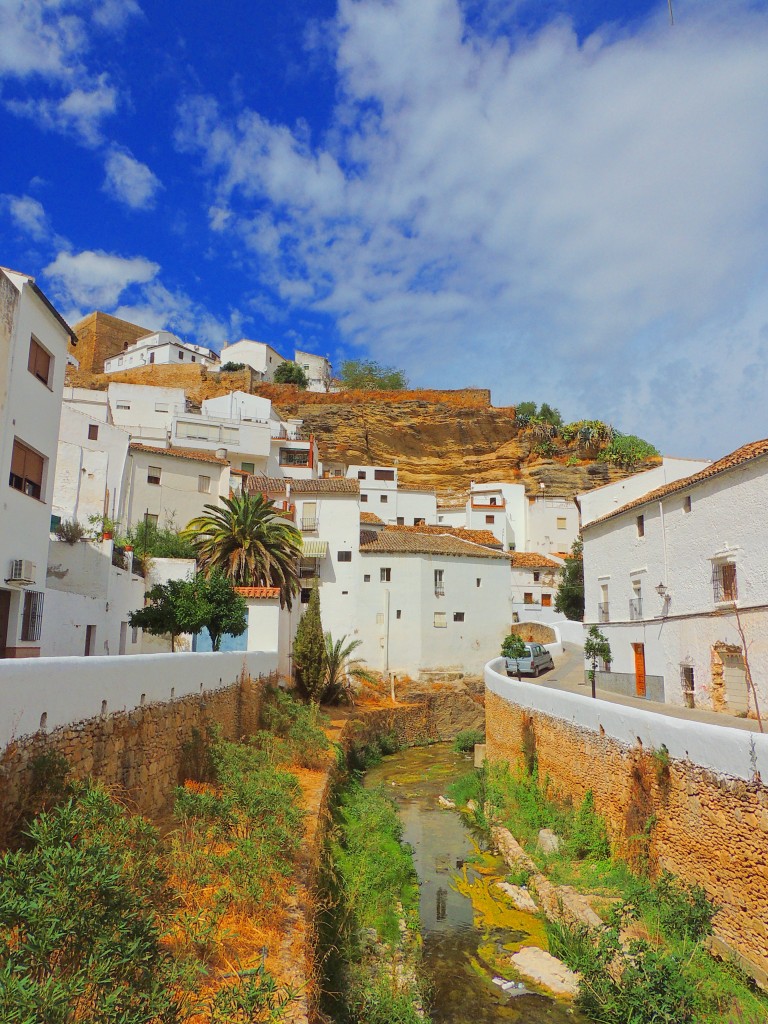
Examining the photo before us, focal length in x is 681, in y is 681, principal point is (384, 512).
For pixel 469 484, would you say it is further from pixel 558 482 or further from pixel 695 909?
→ pixel 695 909

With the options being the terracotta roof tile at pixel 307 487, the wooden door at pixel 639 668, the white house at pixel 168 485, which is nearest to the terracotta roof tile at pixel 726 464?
the wooden door at pixel 639 668

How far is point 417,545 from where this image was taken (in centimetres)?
3619

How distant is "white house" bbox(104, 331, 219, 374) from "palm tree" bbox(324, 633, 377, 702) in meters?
37.7

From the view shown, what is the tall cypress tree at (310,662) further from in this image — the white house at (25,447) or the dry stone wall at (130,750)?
the white house at (25,447)

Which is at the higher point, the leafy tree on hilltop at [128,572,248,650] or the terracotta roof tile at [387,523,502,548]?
the terracotta roof tile at [387,523,502,548]

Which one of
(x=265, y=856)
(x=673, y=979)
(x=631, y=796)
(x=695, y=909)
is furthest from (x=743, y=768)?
(x=265, y=856)

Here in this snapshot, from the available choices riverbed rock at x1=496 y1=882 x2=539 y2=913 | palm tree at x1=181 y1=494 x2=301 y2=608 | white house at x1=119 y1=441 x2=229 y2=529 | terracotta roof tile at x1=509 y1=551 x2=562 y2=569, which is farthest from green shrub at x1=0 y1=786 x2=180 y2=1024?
terracotta roof tile at x1=509 y1=551 x2=562 y2=569

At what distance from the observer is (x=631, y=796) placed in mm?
11008

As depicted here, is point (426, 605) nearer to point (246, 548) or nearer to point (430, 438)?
point (246, 548)

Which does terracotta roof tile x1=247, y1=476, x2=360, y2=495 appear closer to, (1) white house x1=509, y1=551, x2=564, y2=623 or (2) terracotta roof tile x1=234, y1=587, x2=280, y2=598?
(1) white house x1=509, y1=551, x2=564, y2=623

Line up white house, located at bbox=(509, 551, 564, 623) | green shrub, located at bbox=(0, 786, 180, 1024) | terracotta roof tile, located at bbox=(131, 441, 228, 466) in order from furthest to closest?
white house, located at bbox=(509, 551, 564, 623) < terracotta roof tile, located at bbox=(131, 441, 228, 466) < green shrub, located at bbox=(0, 786, 180, 1024)

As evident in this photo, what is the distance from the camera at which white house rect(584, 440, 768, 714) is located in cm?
1620

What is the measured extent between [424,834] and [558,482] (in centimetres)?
3785

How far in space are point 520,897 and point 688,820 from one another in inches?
183
